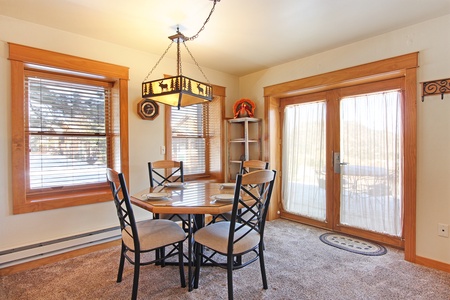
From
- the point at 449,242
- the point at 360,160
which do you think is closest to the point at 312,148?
the point at 360,160

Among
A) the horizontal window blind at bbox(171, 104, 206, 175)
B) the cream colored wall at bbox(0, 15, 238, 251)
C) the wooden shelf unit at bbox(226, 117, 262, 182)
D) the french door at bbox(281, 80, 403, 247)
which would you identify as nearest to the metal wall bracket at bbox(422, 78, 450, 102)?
the french door at bbox(281, 80, 403, 247)

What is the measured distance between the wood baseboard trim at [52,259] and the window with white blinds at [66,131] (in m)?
0.75

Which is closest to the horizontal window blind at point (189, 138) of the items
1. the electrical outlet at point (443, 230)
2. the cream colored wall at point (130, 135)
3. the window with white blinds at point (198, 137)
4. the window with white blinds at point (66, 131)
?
the window with white blinds at point (198, 137)

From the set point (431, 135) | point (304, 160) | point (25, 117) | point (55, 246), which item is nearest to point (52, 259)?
point (55, 246)

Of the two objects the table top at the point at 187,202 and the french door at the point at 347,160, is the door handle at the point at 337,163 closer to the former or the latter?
the french door at the point at 347,160

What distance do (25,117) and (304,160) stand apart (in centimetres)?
349

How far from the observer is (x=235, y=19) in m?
2.42

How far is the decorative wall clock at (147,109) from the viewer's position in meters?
3.21

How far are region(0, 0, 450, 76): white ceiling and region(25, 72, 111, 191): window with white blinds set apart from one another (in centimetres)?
65

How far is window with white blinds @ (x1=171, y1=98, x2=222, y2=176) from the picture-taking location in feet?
12.5

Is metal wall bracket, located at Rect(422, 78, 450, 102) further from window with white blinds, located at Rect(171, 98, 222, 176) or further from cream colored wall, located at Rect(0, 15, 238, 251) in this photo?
cream colored wall, located at Rect(0, 15, 238, 251)

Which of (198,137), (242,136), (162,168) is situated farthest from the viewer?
(242,136)

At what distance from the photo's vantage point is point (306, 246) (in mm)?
Result: 2971

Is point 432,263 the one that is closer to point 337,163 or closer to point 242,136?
point 337,163
